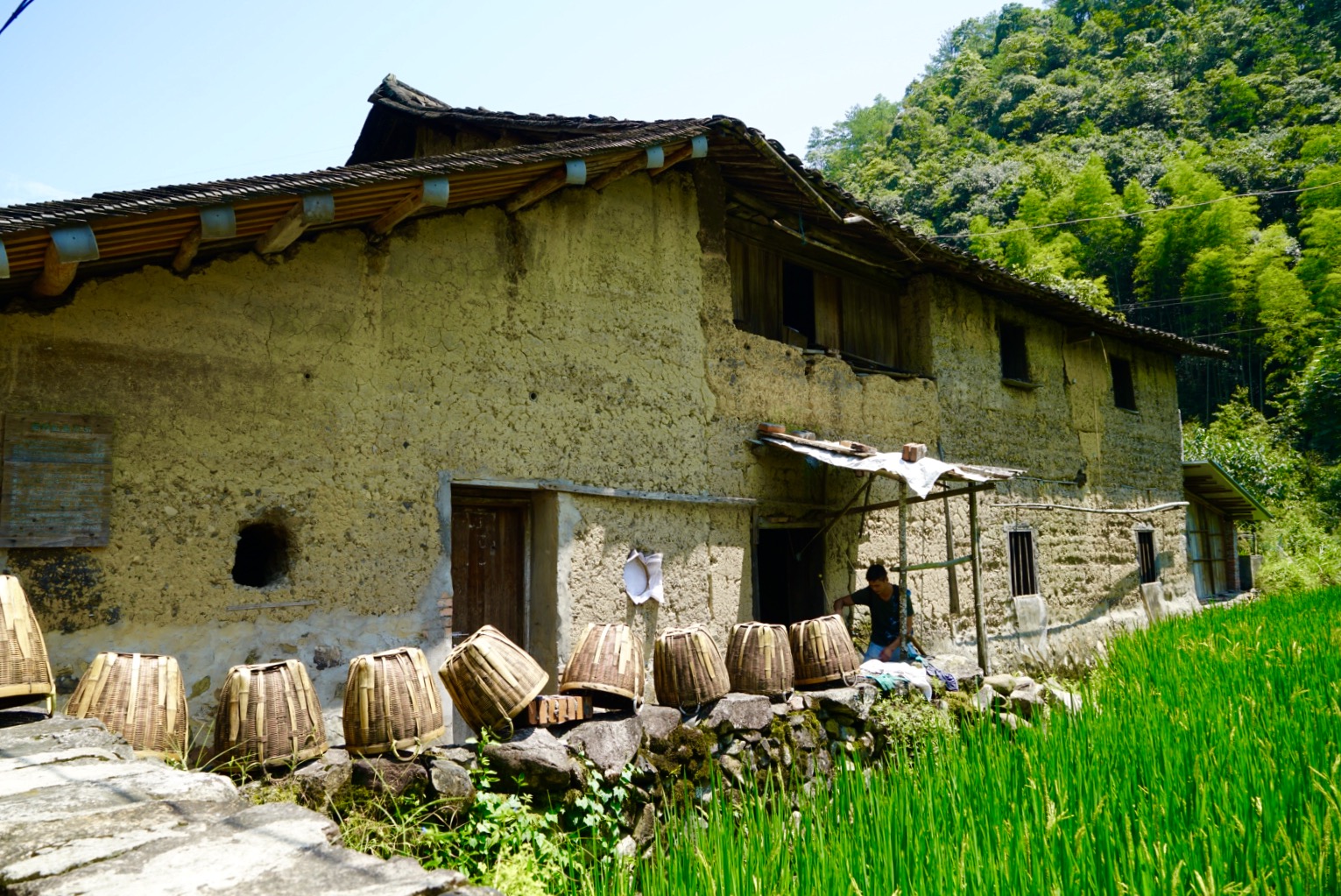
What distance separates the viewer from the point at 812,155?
54250 millimetres

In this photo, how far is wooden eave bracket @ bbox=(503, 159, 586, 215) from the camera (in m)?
5.79

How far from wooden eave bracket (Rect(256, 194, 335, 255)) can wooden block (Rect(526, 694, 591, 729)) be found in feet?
8.77

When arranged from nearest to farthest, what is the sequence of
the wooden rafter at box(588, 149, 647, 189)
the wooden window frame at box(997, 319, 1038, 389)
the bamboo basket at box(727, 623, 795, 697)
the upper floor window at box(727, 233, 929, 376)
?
1. the bamboo basket at box(727, 623, 795, 697)
2. the wooden rafter at box(588, 149, 647, 189)
3. the upper floor window at box(727, 233, 929, 376)
4. the wooden window frame at box(997, 319, 1038, 389)

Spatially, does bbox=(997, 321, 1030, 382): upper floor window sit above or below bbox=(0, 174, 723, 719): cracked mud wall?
above

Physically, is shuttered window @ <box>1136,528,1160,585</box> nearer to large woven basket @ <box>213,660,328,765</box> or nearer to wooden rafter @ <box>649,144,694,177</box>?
wooden rafter @ <box>649,144,694,177</box>

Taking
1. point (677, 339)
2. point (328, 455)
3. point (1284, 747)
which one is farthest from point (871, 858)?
point (677, 339)

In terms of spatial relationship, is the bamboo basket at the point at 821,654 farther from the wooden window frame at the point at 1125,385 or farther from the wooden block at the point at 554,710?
the wooden window frame at the point at 1125,385

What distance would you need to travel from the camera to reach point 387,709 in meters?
3.86

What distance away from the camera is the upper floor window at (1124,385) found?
43.1 ft

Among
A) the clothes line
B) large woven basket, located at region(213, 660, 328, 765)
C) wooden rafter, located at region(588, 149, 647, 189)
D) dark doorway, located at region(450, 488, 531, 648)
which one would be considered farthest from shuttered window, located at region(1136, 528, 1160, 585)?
large woven basket, located at region(213, 660, 328, 765)

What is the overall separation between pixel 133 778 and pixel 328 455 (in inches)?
109

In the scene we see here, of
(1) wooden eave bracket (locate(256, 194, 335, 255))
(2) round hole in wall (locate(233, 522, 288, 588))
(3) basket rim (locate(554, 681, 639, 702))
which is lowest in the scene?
(3) basket rim (locate(554, 681, 639, 702))

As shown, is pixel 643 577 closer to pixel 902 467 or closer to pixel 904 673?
pixel 904 673

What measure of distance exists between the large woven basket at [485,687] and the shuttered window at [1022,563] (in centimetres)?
767
